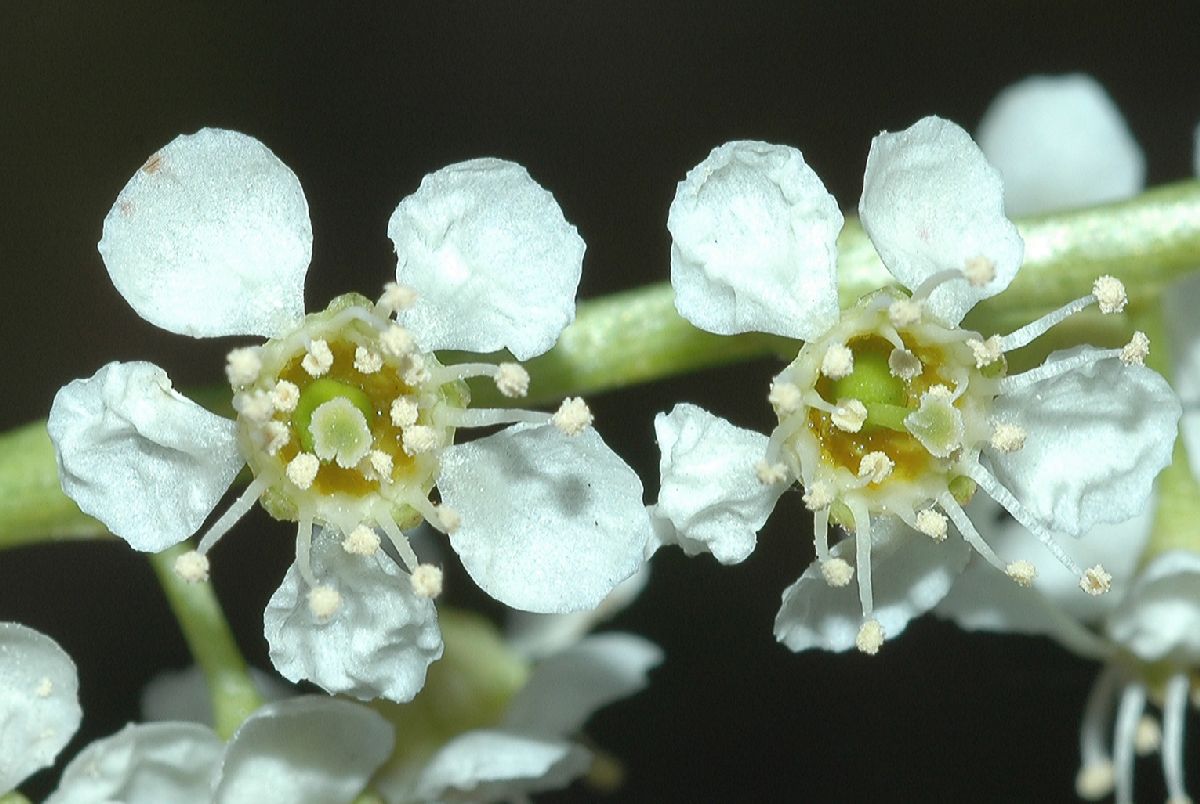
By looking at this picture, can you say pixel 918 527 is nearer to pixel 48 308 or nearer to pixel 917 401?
pixel 917 401

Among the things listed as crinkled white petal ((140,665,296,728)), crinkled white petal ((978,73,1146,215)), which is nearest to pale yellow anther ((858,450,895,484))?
crinkled white petal ((978,73,1146,215))

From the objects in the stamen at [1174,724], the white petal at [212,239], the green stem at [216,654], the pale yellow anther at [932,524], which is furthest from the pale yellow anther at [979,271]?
the green stem at [216,654]

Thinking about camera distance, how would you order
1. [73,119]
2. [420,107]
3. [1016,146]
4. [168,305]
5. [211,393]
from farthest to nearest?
[420,107] → [73,119] → [1016,146] → [211,393] → [168,305]

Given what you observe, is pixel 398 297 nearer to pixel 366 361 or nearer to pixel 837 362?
pixel 366 361

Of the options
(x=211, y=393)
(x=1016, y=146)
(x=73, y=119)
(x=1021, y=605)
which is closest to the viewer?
(x=211, y=393)

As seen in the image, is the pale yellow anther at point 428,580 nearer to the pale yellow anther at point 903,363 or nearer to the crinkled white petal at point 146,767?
the crinkled white petal at point 146,767

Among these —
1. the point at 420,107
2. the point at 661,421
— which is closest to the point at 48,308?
the point at 420,107
